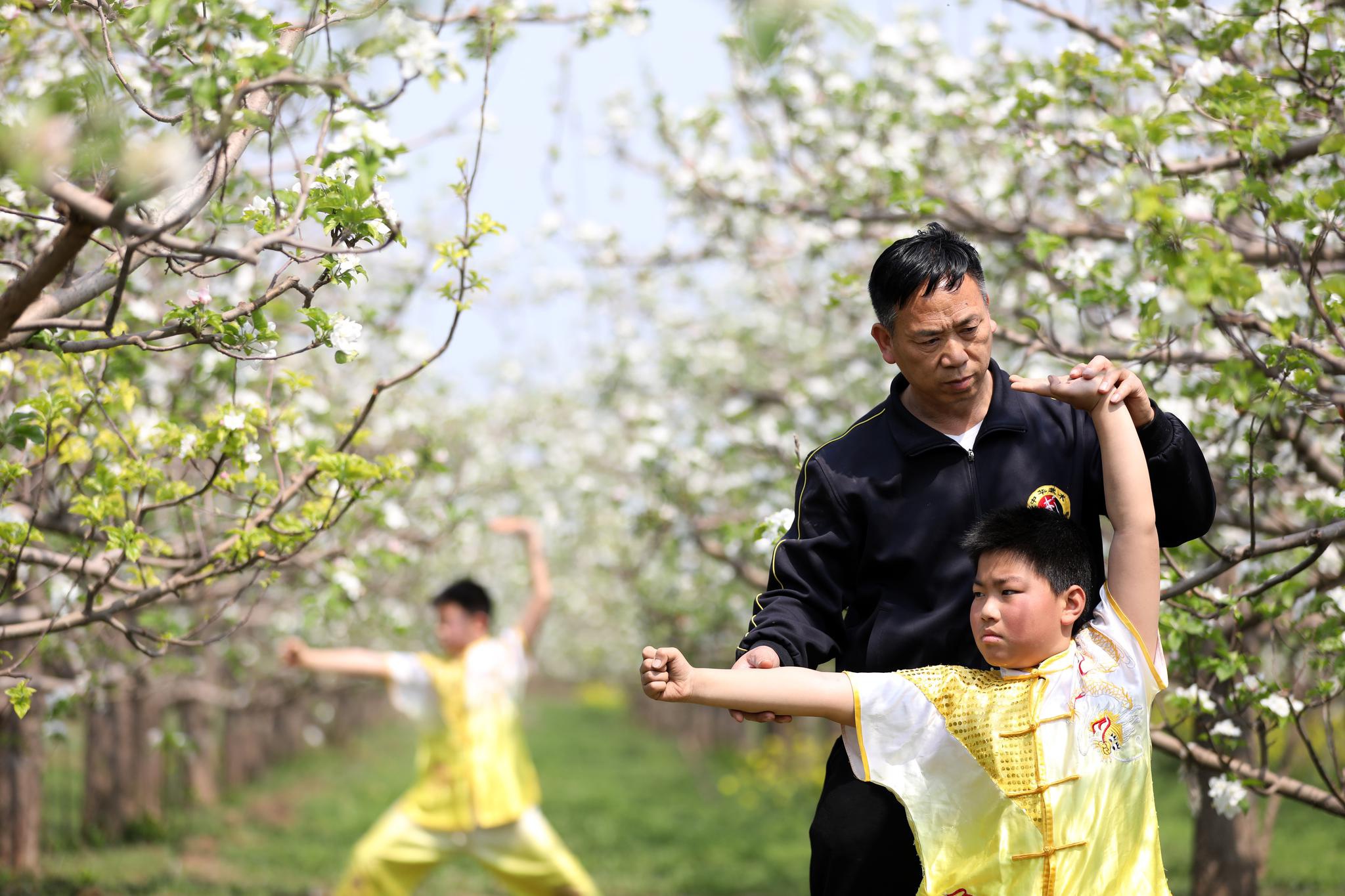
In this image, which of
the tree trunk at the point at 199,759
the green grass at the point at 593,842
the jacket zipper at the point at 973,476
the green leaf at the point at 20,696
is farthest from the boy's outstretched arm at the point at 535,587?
the tree trunk at the point at 199,759

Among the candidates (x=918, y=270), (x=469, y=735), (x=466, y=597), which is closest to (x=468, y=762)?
(x=469, y=735)

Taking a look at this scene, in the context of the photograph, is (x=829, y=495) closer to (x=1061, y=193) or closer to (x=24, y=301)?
(x=24, y=301)

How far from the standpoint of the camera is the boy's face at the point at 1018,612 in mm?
2713

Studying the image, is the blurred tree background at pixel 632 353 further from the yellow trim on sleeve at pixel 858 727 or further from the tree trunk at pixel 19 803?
the yellow trim on sleeve at pixel 858 727

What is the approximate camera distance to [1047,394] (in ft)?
9.21

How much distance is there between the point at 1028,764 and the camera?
108 inches

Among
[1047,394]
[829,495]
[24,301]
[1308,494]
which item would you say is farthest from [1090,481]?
[24,301]

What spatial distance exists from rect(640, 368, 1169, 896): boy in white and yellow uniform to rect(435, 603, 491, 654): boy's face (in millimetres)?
4037

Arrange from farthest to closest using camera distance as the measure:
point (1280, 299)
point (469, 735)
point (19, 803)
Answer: point (19, 803) → point (469, 735) → point (1280, 299)

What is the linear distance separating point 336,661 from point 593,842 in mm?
6464

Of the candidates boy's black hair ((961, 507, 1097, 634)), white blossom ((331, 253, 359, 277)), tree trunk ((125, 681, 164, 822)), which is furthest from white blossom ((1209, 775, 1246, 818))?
tree trunk ((125, 681, 164, 822))

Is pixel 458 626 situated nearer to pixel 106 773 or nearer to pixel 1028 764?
pixel 1028 764

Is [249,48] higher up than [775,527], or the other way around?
[249,48]

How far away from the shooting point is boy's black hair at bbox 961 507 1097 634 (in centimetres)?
271
